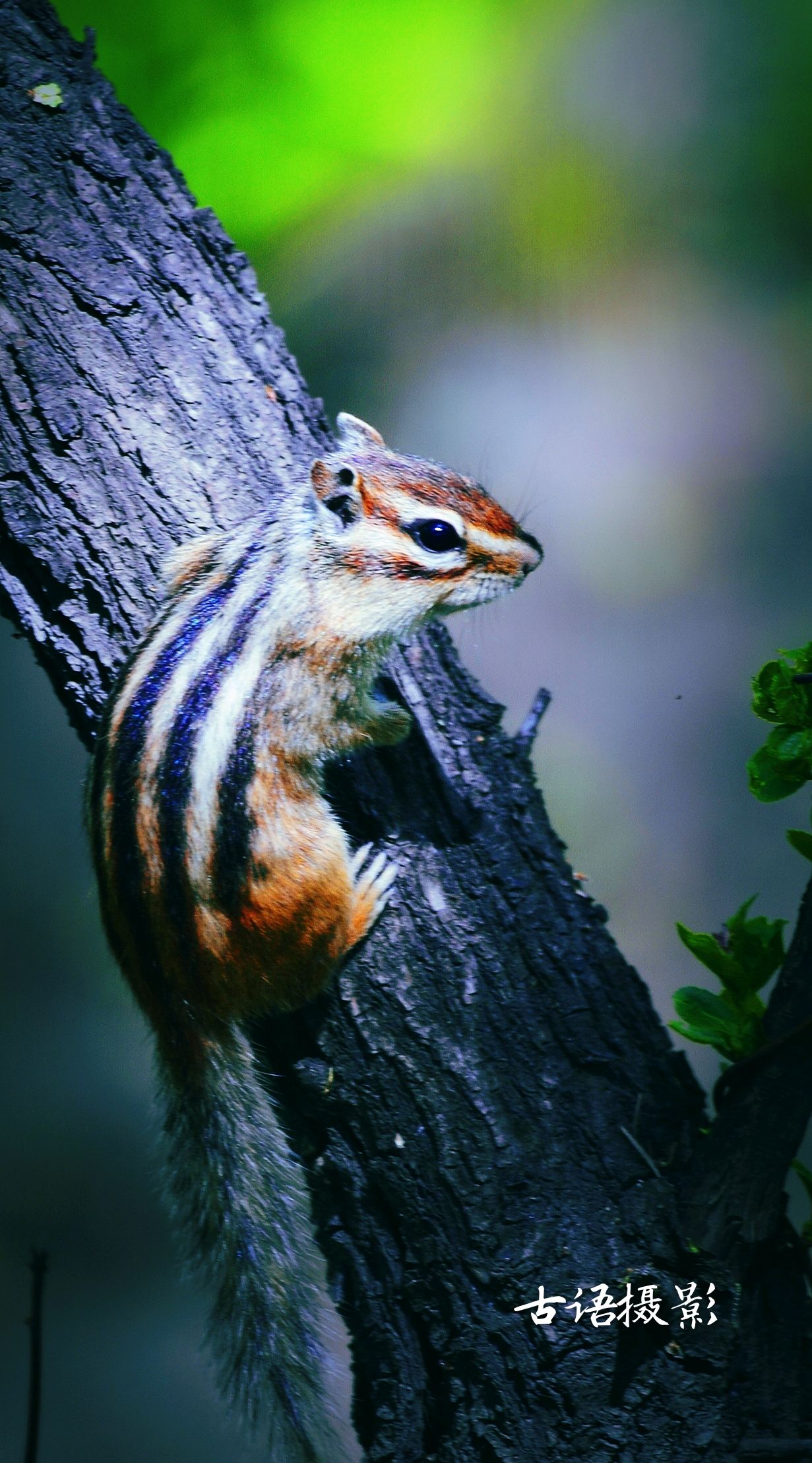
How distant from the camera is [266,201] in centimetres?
125

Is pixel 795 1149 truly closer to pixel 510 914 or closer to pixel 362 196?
pixel 510 914

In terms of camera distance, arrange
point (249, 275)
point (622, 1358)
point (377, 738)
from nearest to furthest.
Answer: point (622, 1358) < point (377, 738) < point (249, 275)

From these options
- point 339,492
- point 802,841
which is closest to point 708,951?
point 802,841

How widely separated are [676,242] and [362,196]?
0.40 m

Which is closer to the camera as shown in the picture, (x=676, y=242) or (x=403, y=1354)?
(x=403, y=1354)

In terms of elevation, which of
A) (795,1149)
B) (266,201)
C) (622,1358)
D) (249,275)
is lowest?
(622,1358)

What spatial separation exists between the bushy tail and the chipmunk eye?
20.2 inches

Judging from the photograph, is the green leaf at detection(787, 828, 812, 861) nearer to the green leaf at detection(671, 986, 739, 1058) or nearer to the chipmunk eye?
the green leaf at detection(671, 986, 739, 1058)

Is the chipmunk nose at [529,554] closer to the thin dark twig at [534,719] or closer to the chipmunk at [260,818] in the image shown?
the chipmunk at [260,818]

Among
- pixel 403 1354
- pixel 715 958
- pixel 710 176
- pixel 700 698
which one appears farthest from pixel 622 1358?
pixel 710 176

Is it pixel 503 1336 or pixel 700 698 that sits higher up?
pixel 700 698

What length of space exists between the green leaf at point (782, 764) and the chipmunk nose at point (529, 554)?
0.93ft

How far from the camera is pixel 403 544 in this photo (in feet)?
3.21

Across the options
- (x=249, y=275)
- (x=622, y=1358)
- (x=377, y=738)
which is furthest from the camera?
(x=249, y=275)
